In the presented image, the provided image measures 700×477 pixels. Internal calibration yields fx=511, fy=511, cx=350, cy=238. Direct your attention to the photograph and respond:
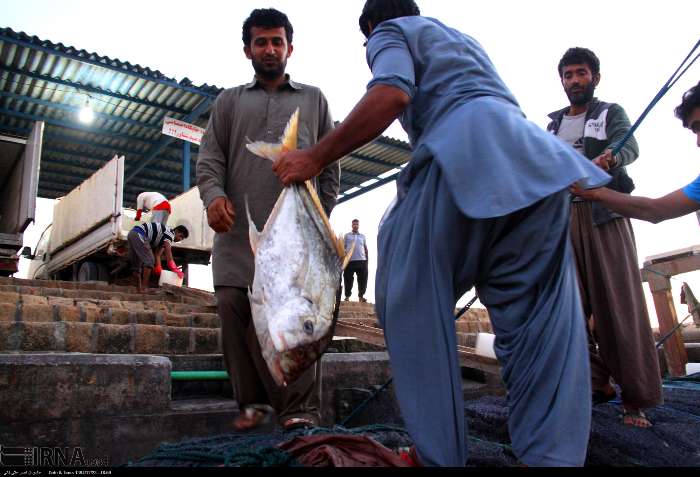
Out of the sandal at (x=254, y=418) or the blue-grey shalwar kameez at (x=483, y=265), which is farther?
the sandal at (x=254, y=418)

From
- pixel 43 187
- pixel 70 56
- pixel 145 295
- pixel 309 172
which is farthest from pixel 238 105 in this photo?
pixel 43 187

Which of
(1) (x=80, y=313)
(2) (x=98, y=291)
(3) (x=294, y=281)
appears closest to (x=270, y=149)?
(3) (x=294, y=281)

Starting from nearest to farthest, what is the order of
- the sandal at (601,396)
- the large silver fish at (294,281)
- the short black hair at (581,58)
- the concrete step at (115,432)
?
the large silver fish at (294,281), the concrete step at (115,432), the sandal at (601,396), the short black hair at (581,58)

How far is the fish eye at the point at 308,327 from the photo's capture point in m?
1.81

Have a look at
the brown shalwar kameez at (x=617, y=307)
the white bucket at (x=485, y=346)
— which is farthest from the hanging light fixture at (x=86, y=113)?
the brown shalwar kameez at (x=617, y=307)

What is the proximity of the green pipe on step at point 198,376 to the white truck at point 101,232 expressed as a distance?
6.30 metres

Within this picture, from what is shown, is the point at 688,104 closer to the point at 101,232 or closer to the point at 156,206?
the point at 156,206

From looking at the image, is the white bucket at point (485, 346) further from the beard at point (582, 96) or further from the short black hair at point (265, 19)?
the short black hair at point (265, 19)

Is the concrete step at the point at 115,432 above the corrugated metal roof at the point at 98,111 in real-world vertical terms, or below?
below

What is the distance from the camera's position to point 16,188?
8.42 meters

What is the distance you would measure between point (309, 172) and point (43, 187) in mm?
14861

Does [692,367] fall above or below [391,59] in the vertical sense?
below

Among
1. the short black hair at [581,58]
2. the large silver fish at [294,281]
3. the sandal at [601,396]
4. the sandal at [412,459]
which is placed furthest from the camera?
the short black hair at [581,58]

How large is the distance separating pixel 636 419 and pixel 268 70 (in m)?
2.72
